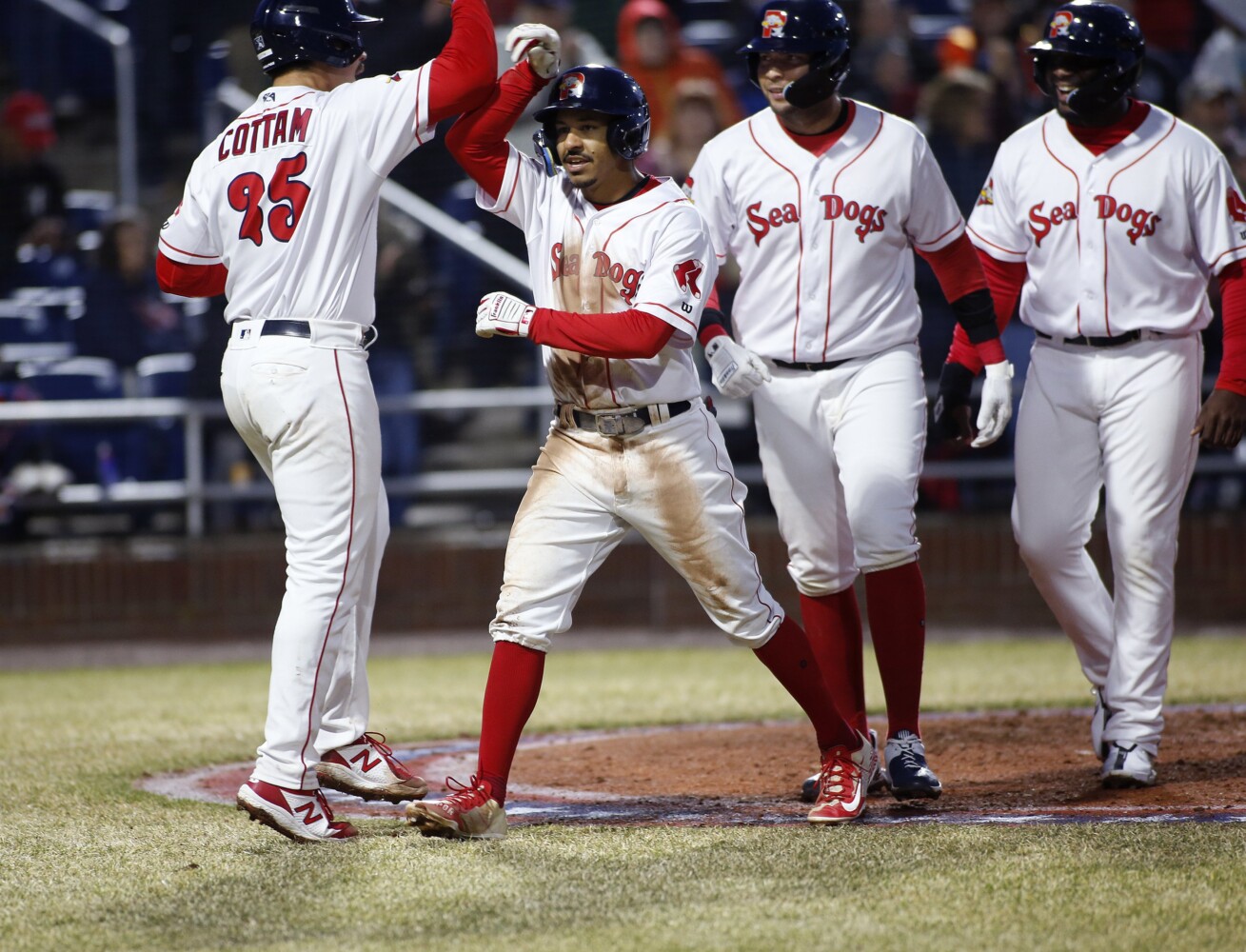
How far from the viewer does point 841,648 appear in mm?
4621

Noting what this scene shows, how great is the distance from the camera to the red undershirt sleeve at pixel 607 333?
3.70 metres

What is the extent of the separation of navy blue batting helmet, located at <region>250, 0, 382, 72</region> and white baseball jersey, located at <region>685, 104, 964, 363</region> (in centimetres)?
119

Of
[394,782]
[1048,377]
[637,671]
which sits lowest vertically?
[637,671]

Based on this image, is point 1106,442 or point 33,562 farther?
point 33,562

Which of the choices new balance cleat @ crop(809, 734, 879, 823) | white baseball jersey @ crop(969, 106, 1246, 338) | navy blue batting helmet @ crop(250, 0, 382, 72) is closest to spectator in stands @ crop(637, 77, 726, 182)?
white baseball jersey @ crop(969, 106, 1246, 338)

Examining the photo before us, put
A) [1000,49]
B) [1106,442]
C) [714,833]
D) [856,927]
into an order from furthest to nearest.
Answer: [1000,49], [1106,442], [714,833], [856,927]

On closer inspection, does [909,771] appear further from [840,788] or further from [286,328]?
[286,328]

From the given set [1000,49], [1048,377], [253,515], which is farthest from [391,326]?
[1048,377]

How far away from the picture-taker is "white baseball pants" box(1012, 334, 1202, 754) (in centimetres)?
457

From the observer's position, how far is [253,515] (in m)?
9.78

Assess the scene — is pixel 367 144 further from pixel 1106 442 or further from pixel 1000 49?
pixel 1000 49

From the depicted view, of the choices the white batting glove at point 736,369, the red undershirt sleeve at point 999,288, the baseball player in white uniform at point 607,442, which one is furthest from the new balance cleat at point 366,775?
the red undershirt sleeve at point 999,288

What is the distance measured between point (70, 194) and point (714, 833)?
918 cm

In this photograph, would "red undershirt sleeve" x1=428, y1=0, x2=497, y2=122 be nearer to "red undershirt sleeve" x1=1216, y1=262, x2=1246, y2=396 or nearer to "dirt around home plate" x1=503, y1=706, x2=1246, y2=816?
"dirt around home plate" x1=503, y1=706, x2=1246, y2=816
